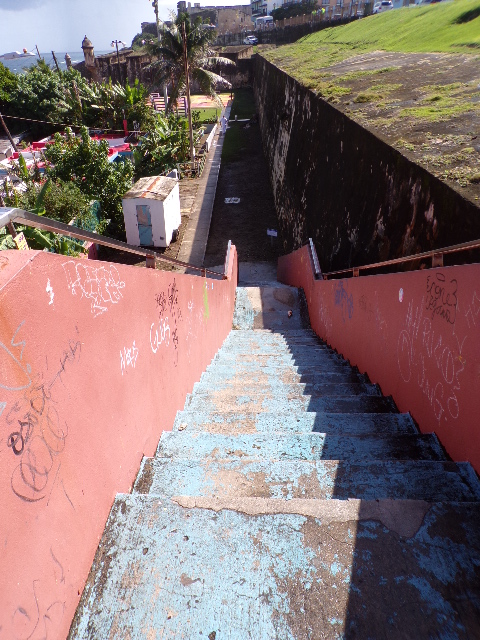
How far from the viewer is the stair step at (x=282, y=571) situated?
70.9 inches

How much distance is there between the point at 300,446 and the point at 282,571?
1.29 metres

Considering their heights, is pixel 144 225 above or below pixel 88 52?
below

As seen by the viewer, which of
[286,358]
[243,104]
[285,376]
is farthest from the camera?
[243,104]

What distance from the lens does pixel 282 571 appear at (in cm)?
199

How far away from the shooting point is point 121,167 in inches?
654

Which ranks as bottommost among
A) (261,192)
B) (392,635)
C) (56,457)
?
(261,192)

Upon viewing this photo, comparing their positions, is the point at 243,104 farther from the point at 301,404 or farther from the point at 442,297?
the point at 442,297

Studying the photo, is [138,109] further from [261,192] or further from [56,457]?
[56,457]

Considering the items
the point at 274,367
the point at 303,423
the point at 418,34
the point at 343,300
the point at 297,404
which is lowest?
the point at 274,367

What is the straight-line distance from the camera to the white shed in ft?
48.8

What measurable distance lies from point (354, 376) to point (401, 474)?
2.72 m

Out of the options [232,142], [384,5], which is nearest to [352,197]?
[232,142]

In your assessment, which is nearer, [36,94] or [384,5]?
[36,94]

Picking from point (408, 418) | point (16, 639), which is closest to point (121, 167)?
point (408, 418)
